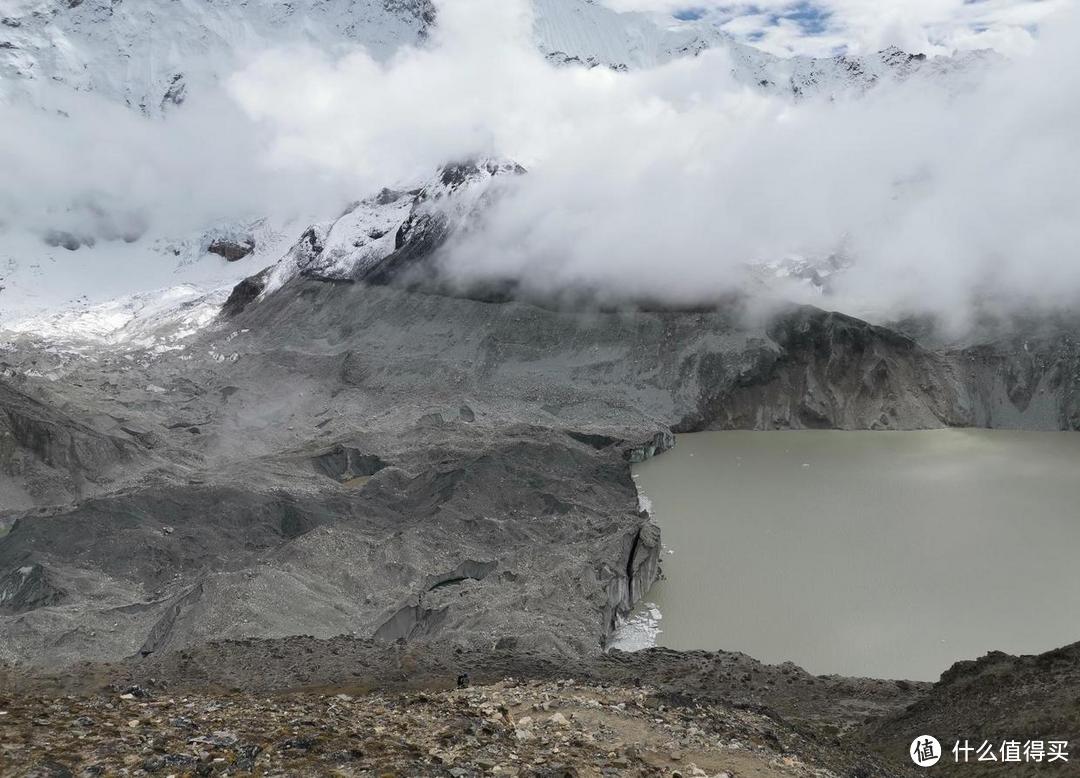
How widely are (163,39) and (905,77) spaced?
11145 cm

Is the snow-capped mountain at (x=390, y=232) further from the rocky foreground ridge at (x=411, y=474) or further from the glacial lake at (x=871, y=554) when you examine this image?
the glacial lake at (x=871, y=554)

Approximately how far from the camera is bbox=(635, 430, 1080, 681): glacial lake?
62.7 ft

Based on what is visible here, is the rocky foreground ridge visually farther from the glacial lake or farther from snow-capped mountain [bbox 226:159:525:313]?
the glacial lake

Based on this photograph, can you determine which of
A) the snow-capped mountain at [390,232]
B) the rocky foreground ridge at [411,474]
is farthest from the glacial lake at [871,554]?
the snow-capped mountain at [390,232]

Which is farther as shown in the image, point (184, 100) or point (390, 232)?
point (184, 100)

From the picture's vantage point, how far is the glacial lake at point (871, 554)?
19.1 m

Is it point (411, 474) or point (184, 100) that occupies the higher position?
point (184, 100)

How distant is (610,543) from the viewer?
73.6 feet

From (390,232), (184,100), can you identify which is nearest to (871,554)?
(390,232)

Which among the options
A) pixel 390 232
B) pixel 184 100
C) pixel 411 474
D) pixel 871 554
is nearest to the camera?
pixel 871 554

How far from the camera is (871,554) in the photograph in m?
23.6

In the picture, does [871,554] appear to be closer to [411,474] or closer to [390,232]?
[411,474]

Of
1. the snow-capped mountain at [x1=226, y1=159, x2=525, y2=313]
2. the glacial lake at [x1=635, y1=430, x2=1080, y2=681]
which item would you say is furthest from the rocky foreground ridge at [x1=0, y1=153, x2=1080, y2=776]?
the glacial lake at [x1=635, y1=430, x2=1080, y2=681]

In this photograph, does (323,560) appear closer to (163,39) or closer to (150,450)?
(150,450)
